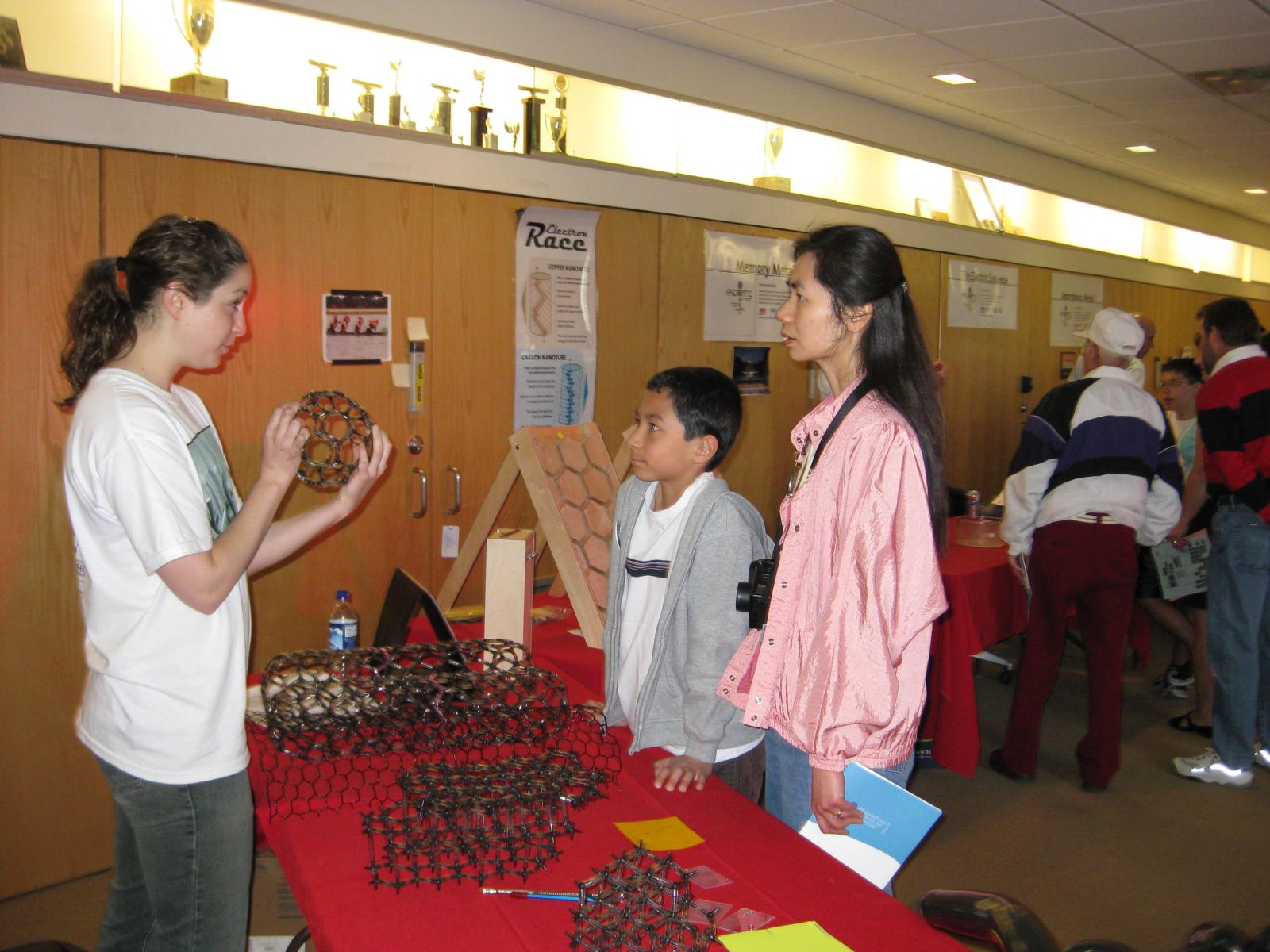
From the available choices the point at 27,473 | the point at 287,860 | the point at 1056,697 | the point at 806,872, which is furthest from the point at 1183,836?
the point at 27,473

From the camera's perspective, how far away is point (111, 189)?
9.32 feet

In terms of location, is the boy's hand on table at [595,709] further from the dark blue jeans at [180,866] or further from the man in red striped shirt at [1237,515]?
the man in red striped shirt at [1237,515]

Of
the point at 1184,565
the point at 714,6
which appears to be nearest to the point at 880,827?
the point at 1184,565

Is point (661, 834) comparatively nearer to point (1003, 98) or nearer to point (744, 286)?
point (744, 286)

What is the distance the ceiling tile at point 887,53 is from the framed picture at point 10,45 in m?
3.31

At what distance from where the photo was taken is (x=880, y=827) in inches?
54.8

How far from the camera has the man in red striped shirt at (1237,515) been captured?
3410 millimetres

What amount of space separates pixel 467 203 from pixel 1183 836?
3.44m

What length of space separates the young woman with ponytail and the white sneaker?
3647mm

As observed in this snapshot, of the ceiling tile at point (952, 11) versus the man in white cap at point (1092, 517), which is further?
the ceiling tile at point (952, 11)

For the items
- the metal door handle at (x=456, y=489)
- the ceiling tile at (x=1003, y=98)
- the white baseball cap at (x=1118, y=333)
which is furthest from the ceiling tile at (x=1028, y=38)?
the metal door handle at (x=456, y=489)

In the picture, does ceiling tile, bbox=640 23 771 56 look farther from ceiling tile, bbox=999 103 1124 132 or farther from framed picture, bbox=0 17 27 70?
framed picture, bbox=0 17 27 70

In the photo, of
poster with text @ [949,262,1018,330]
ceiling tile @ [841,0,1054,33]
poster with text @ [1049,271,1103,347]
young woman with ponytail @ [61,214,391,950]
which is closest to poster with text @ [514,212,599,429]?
ceiling tile @ [841,0,1054,33]

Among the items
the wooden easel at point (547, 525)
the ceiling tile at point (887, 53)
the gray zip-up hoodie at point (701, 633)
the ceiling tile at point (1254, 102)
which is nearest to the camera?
the gray zip-up hoodie at point (701, 633)
